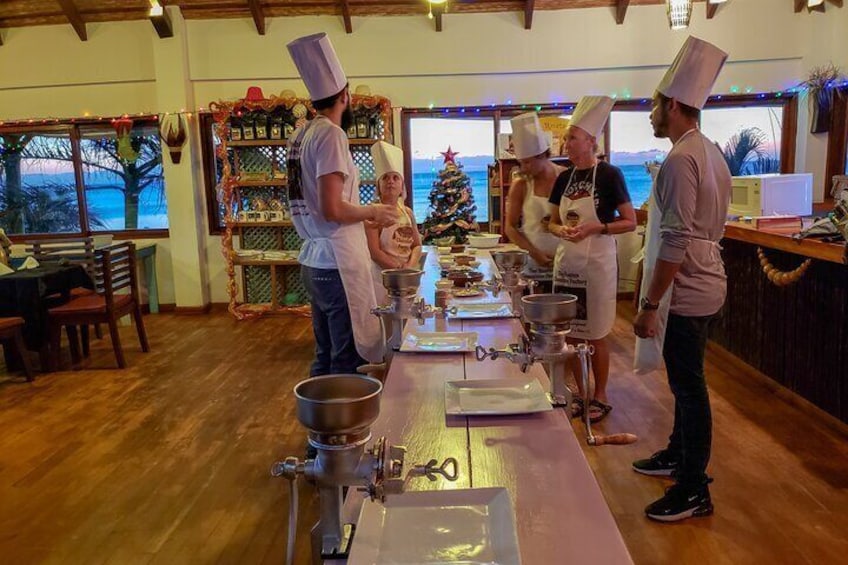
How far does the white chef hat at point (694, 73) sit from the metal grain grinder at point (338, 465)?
1.72m

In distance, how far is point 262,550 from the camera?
2.37 metres

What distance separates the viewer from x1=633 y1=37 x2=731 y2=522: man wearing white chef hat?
2.10 meters

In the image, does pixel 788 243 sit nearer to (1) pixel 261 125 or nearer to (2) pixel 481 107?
(2) pixel 481 107

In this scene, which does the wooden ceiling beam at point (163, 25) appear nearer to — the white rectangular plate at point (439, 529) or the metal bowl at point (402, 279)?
the metal bowl at point (402, 279)

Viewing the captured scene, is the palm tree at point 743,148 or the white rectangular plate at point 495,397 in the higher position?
the palm tree at point 743,148

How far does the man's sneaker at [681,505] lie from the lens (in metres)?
2.41

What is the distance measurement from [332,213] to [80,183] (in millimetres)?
5526

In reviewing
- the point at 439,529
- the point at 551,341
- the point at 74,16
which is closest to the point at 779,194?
the point at 551,341

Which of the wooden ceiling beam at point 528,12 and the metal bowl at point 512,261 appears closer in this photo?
the metal bowl at point 512,261

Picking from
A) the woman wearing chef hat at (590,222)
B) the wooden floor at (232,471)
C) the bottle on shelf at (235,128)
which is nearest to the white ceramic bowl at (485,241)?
the wooden floor at (232,471)

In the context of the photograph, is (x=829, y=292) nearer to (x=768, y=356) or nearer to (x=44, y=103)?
(x=768, y=356)

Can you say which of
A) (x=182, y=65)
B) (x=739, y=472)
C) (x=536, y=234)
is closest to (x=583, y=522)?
(x=739, y=472)

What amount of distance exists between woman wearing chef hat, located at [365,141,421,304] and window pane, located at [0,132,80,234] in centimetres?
462

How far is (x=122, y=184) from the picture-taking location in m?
6.76
